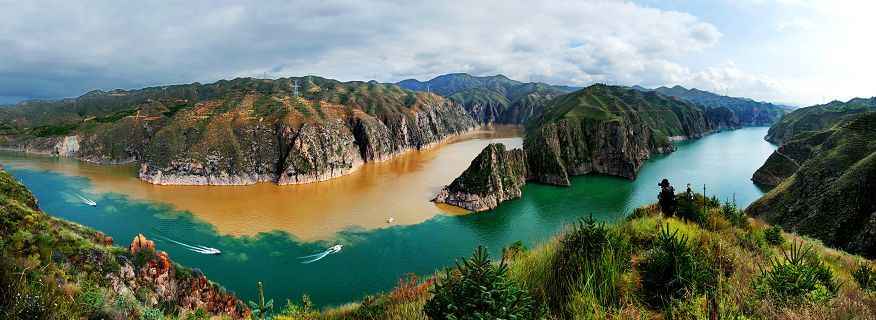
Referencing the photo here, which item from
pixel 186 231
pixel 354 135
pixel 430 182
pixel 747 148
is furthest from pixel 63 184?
pixel 747 148

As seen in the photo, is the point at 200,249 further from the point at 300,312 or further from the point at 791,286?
the point at 791,286

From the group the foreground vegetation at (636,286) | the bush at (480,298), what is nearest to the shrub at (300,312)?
the foreground vegetation at (636,286)

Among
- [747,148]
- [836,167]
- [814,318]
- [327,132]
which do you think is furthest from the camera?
[747,148]

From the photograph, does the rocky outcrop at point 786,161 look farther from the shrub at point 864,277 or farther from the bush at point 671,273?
the bush at point 671,273

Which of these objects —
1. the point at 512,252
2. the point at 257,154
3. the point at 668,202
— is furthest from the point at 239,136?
the point at 668,202

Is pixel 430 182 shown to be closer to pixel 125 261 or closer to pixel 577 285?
pixel 125 261

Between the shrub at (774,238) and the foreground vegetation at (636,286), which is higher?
the foreground vegetation at (636,286)

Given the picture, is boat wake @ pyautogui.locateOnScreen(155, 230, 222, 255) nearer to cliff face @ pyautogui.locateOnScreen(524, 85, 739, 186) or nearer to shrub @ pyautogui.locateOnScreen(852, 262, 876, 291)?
shrub @ pyautogui.locateOnScreen(852, 262, 876, 291)
